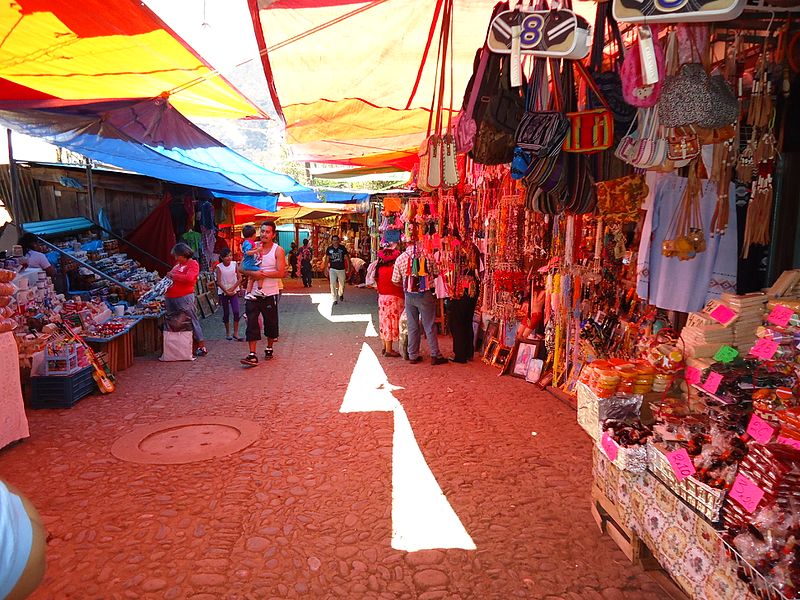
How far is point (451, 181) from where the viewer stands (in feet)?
14.0

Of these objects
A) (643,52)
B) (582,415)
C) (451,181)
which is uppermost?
(643,52)

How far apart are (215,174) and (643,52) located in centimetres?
752

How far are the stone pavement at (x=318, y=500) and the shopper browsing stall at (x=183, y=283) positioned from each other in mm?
1569

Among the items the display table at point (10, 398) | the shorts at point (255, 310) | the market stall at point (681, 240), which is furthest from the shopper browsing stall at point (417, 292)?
the display table at point (10, 398)

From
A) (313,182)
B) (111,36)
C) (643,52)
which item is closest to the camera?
(643,52)

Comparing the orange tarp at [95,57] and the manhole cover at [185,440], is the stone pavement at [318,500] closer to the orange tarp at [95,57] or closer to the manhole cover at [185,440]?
the manhole cover at [185,440]

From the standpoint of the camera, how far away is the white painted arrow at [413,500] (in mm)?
3078

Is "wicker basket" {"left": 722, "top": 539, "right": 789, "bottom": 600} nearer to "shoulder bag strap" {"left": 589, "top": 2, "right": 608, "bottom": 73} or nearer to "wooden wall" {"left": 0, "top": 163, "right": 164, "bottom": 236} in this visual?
"shoulder bag strap" {"left": 589, "top": 2, "right": 608, "bottom": 73}

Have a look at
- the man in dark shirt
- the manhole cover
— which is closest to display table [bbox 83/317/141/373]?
the manhole cover

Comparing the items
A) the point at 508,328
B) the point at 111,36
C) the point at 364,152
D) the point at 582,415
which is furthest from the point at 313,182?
the point at 582,415

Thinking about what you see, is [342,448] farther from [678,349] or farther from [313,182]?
[313,182]

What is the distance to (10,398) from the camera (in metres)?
4.22

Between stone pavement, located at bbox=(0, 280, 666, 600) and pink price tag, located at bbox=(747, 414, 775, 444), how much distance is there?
96 cm

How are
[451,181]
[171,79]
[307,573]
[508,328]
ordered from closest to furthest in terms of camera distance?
[307,573] → [451,181] → [171,79] → [508,328]
